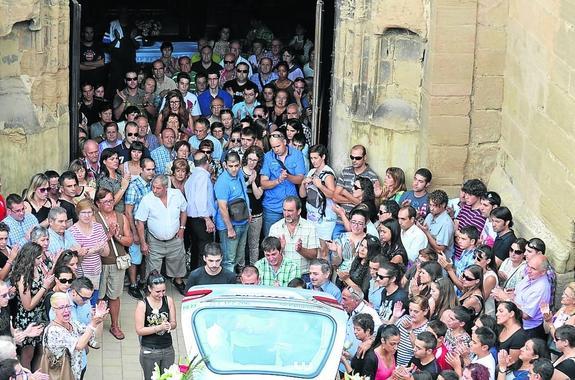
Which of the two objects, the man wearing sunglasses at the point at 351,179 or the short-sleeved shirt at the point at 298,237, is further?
the man wearing sunglasses at the point at 351,179

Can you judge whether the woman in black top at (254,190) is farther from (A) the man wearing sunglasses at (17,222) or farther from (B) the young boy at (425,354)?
(B) the young boy at (425,354)

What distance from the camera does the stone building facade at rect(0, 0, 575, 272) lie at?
16.8 m

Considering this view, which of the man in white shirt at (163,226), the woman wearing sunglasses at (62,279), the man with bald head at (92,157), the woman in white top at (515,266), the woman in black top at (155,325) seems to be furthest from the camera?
the man with bald head at (92,157)

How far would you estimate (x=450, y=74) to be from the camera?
17016mm

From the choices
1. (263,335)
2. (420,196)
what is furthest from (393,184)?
(263,335)

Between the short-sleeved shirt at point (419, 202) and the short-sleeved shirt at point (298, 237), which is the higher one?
the short-sleeved shirt at point (419, 202)

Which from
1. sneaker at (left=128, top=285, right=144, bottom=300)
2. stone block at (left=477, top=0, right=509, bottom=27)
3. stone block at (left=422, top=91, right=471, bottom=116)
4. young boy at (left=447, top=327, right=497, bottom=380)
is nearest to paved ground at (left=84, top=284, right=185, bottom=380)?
sneaker at (left=128, top=285, right=144, bottom=300)

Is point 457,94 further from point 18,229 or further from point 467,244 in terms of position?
point 18,229

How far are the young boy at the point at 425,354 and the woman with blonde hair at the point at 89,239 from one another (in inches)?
149

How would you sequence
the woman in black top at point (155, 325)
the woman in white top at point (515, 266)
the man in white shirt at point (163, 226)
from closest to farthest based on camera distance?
1. the woman in black top at point (155, 325)
2. the woman in white top at point (515, 266)
3. the man in white shirt at point (163, 226)

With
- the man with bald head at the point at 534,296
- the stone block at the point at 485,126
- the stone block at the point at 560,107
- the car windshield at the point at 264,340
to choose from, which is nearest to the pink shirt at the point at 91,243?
the car windshield at the point at 264,340

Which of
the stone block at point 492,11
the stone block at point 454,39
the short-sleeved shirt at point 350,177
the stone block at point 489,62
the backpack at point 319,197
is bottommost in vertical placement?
the backpack at point 319,197

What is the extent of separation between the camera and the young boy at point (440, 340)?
43.3 feet

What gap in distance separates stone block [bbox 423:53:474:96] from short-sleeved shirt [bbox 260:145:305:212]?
174cm
